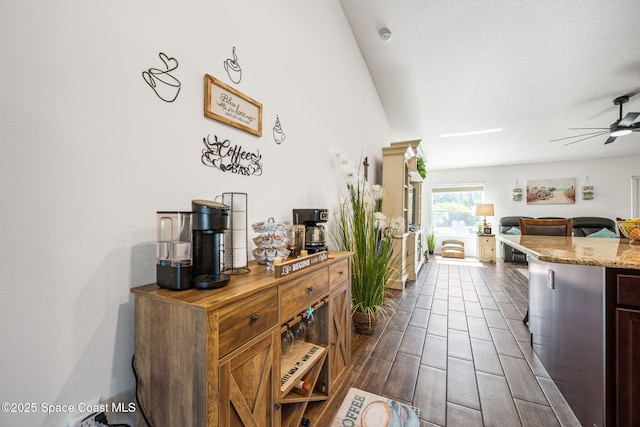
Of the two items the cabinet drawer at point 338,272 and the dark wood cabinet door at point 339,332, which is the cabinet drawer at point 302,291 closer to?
the cabinet drawer at point 338,272

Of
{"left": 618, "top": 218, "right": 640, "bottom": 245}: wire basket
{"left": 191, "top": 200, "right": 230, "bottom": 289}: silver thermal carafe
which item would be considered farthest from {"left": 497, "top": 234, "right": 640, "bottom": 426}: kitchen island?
{"left": 191, "top": 200, "right": 230, "bottom": 289}: silver thermal carafe

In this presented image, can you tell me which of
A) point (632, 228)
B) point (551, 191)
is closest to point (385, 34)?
point (632, 228)

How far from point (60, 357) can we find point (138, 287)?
0.76 feet

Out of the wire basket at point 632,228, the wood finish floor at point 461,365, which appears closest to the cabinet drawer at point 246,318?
the wood finish floor at point 461,365

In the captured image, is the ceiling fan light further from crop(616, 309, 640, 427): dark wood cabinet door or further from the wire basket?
crop(616, 309, 640, 427): dark wood cabinet door

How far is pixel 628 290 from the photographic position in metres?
1.02

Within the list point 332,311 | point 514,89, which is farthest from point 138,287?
point 514,89

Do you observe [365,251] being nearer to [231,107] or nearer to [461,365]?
[461,365]

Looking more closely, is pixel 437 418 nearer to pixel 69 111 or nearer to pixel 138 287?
pixel 138 287

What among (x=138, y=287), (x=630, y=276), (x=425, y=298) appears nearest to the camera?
(x=138, y=287)

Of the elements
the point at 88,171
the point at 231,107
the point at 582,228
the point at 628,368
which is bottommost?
the point at 628,368

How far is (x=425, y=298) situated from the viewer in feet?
10.4

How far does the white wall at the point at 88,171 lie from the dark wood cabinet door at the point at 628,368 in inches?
71.0

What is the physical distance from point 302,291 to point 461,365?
1478 mm
